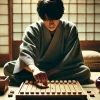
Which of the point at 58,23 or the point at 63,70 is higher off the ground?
the point at 58,23

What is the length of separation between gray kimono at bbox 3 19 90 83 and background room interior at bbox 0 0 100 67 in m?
2.57

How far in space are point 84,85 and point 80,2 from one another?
327 cm

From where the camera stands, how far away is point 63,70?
11.0 feet

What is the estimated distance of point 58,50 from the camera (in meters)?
3.46

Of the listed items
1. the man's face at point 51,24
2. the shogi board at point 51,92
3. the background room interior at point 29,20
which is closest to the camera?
the shogi board at point 51,92

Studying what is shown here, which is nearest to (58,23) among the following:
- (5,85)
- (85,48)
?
(5,85)

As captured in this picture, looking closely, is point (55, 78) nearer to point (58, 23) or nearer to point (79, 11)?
point (58, 23)

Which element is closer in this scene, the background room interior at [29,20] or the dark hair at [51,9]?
the dark hair at [51,9]

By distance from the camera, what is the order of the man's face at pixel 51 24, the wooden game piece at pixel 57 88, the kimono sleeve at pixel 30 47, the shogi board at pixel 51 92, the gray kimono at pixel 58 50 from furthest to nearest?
the gray kimono at pixel 58 50
the man's face at pixel 51 24
the kimono sleeve at pixel 30 47
the wooden game piece at pixel 57 88
the shogi board at pixel 51 92

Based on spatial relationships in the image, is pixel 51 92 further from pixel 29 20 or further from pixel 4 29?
pixel 29 20

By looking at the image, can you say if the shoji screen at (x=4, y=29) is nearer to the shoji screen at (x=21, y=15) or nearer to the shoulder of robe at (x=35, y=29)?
the shoji screen at (x=21, y=15)

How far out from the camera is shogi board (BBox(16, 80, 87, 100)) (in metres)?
2.32

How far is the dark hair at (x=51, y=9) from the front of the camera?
3.12m

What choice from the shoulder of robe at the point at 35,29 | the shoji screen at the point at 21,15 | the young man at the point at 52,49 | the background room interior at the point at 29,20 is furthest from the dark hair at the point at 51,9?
the shoji screen at the point at 21,15
